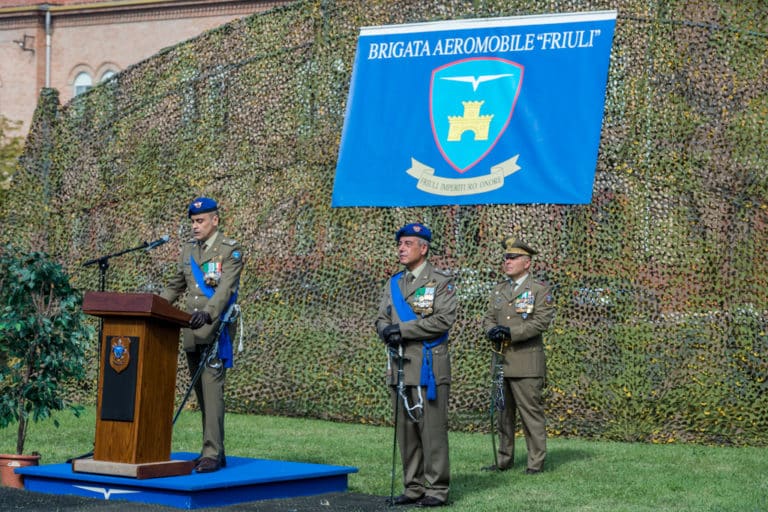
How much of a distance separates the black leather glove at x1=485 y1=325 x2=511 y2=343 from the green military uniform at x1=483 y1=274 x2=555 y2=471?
0.05m

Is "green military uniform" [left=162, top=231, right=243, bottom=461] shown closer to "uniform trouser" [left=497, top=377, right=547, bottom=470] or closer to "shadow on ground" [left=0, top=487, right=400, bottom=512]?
"shadow on ground" [left=0, top=487, right=400, bottom=512]

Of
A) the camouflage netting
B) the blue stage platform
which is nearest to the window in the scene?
the camouflage netting

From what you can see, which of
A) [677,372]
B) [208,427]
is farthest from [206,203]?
[677,372]

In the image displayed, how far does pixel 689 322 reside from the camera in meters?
11.4

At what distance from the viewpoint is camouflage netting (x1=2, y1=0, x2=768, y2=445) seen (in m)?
11.4

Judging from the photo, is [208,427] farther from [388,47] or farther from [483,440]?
[388,47]

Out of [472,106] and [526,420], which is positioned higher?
[472,106]

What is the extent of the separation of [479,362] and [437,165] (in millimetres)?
2069

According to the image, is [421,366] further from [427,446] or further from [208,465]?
[208,465]

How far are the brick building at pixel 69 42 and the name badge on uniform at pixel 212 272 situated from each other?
28043 mm

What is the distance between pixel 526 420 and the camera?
388 inches

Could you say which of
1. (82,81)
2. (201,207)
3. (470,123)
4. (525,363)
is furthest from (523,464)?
(82,81)

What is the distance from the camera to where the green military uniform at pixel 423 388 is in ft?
26.1

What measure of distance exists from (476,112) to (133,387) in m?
5.80
